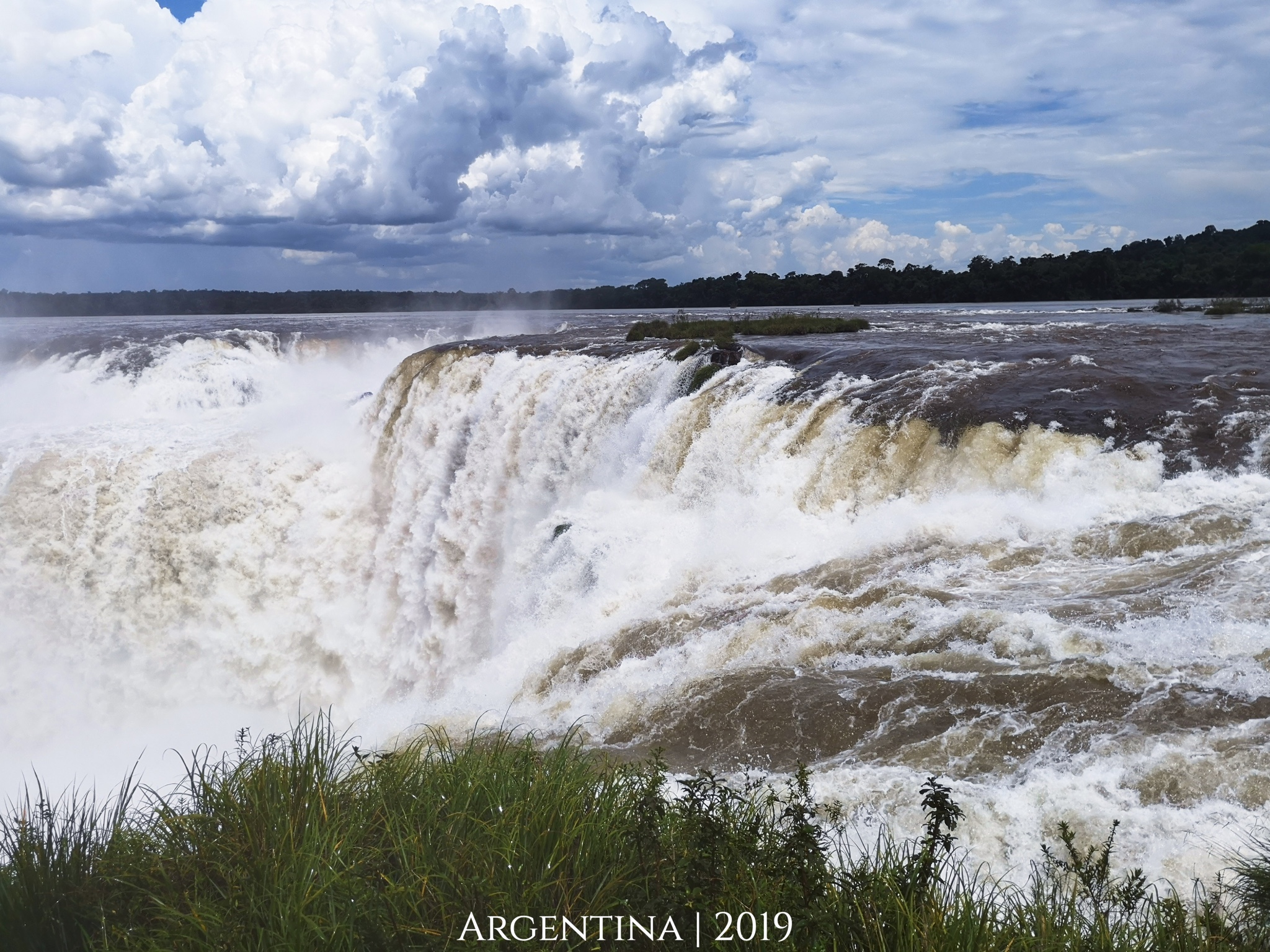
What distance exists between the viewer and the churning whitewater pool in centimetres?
586

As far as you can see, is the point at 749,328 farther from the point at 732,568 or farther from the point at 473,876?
the point at 473,876

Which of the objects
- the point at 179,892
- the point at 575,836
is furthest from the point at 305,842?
the point at 575,836

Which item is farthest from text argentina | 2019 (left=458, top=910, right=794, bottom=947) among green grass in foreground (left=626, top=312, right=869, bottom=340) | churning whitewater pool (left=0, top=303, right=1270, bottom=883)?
green grass in foreground (left=626, top=312, right=869, bottom=340)

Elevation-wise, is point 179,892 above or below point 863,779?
above

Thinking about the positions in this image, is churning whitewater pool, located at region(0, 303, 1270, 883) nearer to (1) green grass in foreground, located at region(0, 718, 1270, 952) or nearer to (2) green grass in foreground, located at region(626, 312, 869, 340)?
(2) green grass in foreground, located at region(626, 312, 869, 340)

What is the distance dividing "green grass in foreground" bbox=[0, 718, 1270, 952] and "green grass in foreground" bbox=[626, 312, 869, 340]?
65.4 feet

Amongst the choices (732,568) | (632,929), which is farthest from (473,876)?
(732,568)

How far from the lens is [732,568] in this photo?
9.95 m

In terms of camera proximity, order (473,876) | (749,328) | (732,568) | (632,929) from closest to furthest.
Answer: (632,929), (473,876), (732,568), (749,328)

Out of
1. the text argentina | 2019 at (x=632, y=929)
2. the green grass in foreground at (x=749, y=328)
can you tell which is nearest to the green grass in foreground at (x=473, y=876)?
the text argentina | 2019 at (x=632, y=929)

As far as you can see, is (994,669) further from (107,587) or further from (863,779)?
(107,587)

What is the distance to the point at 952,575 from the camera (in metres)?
8.44

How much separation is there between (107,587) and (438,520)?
6.71 m

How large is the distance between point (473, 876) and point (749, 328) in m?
23.4
